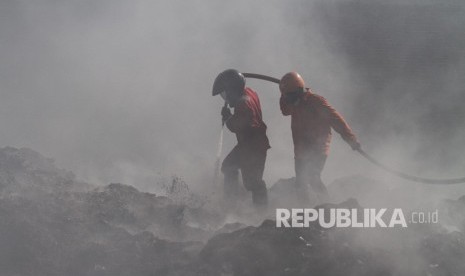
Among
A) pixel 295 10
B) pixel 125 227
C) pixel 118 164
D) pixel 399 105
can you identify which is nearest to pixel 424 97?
pixel 399 105

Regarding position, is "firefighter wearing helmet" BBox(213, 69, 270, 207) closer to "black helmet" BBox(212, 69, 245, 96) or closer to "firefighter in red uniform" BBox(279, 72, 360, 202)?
"black helmet" BBox(212, 69, 245, 96)

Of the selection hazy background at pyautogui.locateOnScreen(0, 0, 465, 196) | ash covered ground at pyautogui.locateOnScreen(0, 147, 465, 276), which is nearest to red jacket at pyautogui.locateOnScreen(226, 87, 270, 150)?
ash covered ground at pyautogui.locateOnScreen(0, 147, 465, 276)

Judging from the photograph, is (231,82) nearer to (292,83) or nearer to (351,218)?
(292,83)

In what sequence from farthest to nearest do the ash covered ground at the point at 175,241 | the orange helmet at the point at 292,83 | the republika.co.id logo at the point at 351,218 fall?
the orange helmet at the point at 292,83, the republika.co.id logo at the point at 351,218, the ash covered ground at the point at 175,241

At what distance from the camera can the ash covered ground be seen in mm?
4324

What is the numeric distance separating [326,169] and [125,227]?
4.07 metres

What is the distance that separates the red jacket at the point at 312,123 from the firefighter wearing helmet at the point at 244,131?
0.31 meters

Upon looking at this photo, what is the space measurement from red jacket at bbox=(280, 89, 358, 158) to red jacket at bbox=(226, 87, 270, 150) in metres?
0.29

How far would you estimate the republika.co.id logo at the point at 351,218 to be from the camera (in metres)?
4.57

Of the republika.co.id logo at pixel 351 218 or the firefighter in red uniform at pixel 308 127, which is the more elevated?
the firefighter in red uniform at pixel 308 127

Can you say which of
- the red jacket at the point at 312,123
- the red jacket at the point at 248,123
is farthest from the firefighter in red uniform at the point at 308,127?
the red jacket at the point at 248,123

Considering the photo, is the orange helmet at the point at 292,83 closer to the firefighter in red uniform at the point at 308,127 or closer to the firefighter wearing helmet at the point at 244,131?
the firefighter in red uniform at the point at 308,127

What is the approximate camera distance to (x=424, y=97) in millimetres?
10117

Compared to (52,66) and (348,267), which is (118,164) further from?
(348,267)
